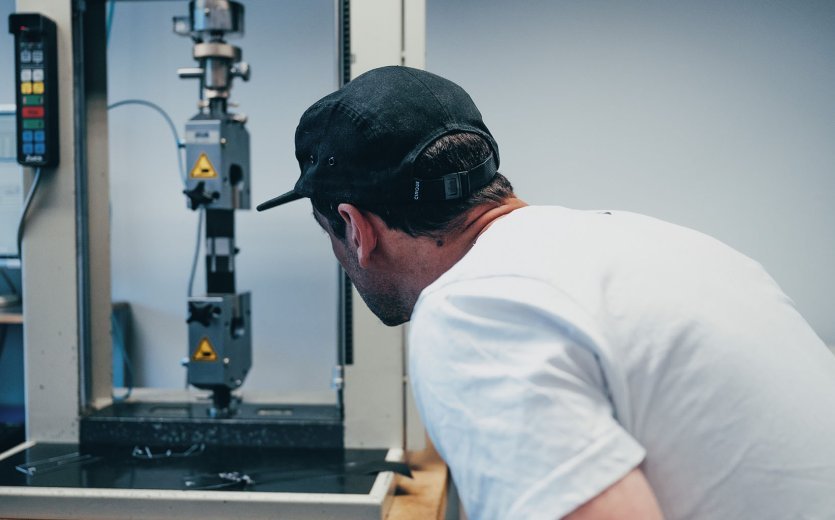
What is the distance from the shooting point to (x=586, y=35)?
225cm

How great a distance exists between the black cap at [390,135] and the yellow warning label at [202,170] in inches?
Result: 23.9

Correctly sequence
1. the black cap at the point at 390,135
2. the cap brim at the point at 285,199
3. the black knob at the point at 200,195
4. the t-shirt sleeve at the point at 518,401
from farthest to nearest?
the black knob at the point at 200,195 → the cap brim at the point at 285,199 → the black cap at the point at 390,135 → the t-shirt sleeve at the point at 518,401

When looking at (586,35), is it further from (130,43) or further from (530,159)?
(130,43)

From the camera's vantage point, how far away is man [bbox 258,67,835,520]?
1.69 ft

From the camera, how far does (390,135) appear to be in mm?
751

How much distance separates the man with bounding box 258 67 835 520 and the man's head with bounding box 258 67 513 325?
10 centimetres

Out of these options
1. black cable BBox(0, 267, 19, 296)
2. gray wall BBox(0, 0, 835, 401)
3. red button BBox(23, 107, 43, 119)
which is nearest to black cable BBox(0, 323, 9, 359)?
black cable BBox(0, 267, 19, 296)

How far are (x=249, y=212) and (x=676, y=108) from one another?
140cm

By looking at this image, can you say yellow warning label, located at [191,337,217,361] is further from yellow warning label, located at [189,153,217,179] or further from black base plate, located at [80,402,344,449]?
yellow warning label, located at [189,153,217,179]

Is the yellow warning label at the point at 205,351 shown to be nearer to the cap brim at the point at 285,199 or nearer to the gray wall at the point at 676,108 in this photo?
the cap brim at the point at 285,199

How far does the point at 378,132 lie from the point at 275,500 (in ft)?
2.00

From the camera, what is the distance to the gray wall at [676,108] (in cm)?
223

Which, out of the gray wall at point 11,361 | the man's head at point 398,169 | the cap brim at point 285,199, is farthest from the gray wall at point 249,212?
the man's head at point 398,169

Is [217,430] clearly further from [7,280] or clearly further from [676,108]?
[676,108]
